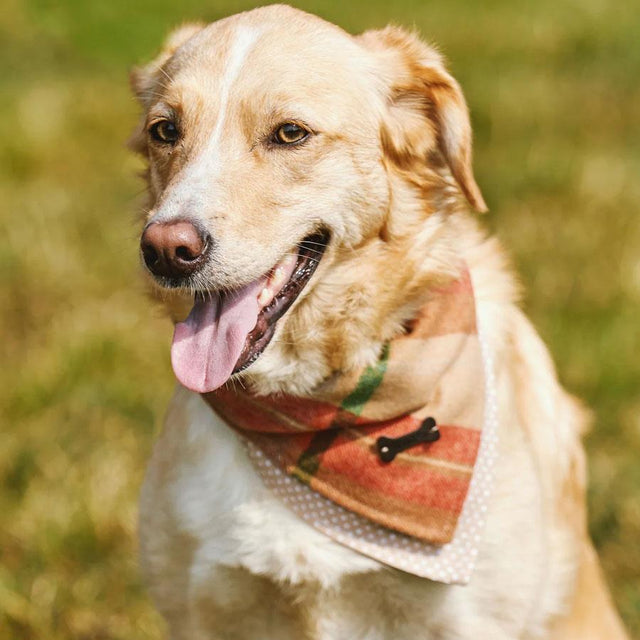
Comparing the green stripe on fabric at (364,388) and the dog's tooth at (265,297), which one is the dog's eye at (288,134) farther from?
the green stripe on fabric at (364,388)

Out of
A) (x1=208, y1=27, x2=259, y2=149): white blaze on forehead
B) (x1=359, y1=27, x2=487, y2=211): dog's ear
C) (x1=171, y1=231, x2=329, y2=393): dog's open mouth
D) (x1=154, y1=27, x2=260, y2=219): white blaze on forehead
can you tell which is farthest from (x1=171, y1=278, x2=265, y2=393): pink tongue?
(x1=359, y1=27, x2=487, y2=211): dog's ear

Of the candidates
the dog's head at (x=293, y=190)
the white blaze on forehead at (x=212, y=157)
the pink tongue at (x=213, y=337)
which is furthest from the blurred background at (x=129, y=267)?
the white blaze on forehead at (x=212, y=157)

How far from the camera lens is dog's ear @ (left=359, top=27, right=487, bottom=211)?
112 inches

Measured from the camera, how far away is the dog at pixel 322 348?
8.66 feet

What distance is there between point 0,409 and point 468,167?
2653mm

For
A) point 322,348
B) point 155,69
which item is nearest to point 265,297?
point 322,348

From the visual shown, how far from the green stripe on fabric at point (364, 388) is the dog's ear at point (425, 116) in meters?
0.51

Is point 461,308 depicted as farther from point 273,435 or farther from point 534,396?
point 273,435

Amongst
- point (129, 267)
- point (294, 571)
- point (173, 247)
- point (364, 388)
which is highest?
point (173, 247)

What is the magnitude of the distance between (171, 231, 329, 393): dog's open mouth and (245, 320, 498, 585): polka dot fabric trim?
1.32ft

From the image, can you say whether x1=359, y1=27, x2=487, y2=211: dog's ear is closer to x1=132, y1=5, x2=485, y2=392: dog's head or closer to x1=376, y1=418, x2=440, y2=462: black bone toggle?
x1=132, y1=5, x2=485, y2=392: dog's head

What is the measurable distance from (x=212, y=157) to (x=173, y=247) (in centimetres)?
29

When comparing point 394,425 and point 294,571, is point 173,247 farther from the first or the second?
point 294,571

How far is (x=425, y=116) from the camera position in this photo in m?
2.92
